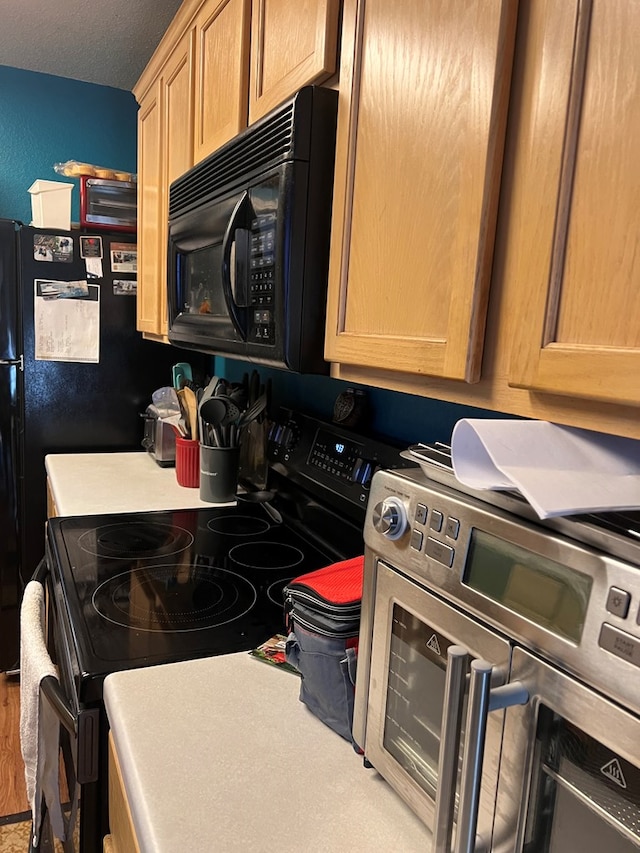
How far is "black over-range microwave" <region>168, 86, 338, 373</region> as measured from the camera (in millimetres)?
1015

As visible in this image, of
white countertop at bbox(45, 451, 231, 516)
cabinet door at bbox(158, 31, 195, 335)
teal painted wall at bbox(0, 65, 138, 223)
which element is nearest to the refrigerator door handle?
white countertop at bbox(45, 451, 231, 516)

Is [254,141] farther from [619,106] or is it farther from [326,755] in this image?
A: [326,755]

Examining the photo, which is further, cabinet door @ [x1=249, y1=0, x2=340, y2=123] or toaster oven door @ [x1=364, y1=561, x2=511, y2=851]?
cabinet door @ [x1=249, y1=0, x2=340, y2=123]

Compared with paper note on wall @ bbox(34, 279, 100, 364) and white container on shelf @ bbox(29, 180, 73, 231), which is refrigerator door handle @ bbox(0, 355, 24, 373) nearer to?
paper note on wall @ bbox(34, 279, 100, 364)

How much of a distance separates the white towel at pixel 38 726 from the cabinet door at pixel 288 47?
3.53 ft

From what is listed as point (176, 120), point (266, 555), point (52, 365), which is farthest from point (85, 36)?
point (266, 555)

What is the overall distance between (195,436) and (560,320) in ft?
5.28

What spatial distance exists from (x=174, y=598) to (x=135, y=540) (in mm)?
347

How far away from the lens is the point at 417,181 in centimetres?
79

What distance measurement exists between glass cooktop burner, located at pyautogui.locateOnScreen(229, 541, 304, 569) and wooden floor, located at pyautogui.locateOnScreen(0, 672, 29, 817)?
113 centimetres

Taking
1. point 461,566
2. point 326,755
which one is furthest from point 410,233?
point 326,755

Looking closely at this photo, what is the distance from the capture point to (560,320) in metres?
0.59

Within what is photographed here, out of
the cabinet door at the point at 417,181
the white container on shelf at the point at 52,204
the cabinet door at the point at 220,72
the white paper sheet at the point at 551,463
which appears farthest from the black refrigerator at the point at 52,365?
the white paper sheet at the point at 551,463

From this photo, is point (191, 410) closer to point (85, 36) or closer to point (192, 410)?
point (192, 410)
